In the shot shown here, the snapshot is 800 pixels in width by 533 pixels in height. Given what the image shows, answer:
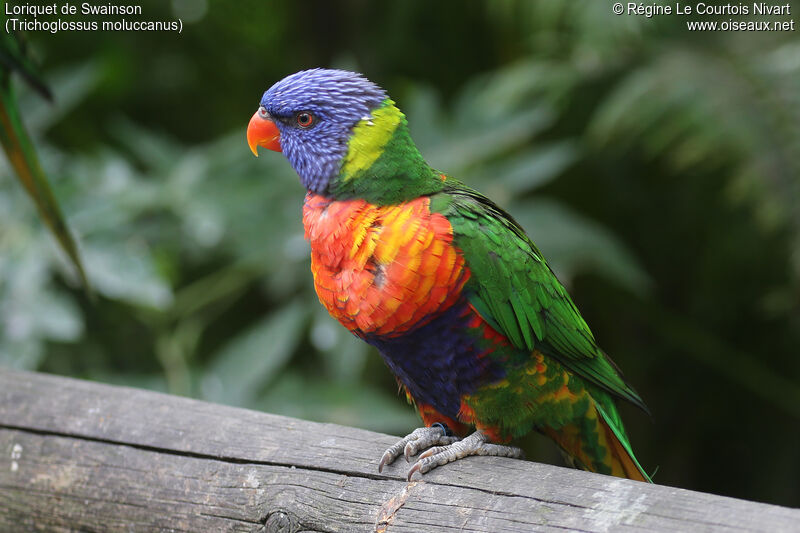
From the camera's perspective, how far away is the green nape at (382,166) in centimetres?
139

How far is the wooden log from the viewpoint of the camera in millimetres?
1068

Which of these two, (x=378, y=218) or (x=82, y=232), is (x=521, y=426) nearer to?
(x=378, y=218)

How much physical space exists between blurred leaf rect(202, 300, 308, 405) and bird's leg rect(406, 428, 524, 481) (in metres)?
1.08

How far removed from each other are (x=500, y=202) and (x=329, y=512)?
59.4 inches

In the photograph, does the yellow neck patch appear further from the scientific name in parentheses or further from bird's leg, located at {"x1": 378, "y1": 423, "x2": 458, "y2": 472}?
the scientific name in parentheses

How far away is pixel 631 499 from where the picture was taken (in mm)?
1061

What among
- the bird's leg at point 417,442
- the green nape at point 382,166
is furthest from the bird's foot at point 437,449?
the green nape at point 382,166

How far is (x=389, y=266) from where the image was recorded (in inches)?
51.5

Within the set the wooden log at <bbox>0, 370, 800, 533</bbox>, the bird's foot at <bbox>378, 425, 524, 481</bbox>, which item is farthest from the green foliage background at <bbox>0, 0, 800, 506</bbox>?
the bird's foot at <bbox>378, 425, 524, 481</bbox>

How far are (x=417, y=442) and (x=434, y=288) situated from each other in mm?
286

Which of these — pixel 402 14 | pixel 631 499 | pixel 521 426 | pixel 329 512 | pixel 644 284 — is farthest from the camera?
pixel 402 14

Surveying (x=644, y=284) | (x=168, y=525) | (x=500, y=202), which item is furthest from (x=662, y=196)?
(x=168, y=525)

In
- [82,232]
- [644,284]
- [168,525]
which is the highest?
[82,232]

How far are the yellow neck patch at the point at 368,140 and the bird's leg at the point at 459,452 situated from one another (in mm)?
536
